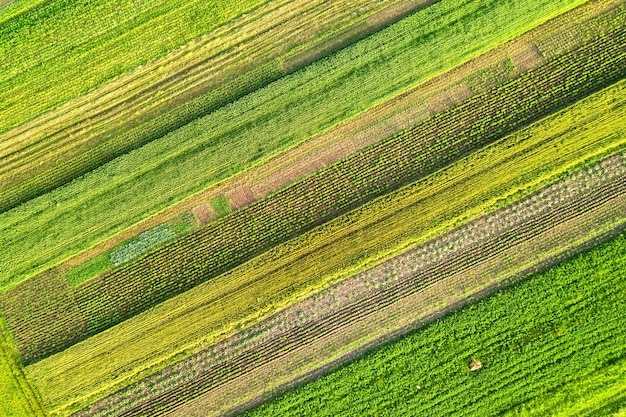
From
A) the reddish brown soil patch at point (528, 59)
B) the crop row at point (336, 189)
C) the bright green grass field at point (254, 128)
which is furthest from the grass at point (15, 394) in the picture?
the reddish brown soil patch at point (528, 59)

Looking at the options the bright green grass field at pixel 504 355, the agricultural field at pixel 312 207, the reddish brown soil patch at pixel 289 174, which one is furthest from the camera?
the reddish brown soil patch at pixel 289 174

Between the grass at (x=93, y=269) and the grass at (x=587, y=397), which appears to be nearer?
the grass at (x=587, y=397)

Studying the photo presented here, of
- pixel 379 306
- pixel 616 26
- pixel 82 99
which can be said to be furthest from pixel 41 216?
pixel 616 26

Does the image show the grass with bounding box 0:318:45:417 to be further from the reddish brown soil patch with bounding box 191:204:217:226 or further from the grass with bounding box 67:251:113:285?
the reddish brown soil patch with bounding box 191:204:217:226

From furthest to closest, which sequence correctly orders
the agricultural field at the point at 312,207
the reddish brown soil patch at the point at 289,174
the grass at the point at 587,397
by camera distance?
1. the reddish brown soil patch at the point at 289,174
2. the agricultural field at the point at 312,207
3. the grass at the point at 587,397

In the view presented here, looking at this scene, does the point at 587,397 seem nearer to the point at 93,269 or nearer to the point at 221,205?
the point at 221,205

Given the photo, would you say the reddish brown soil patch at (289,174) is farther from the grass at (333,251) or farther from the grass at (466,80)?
the grass at (333,251)
